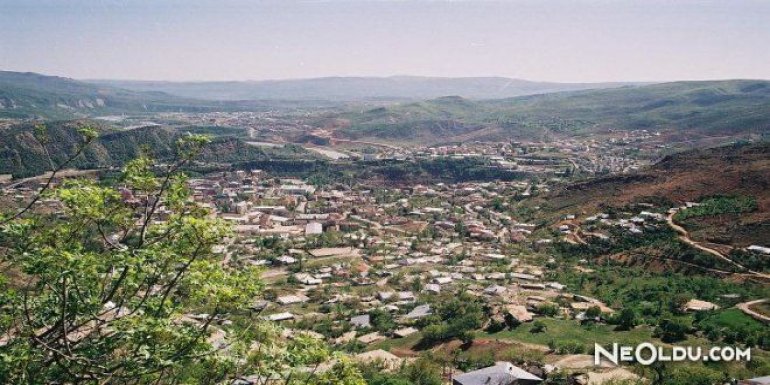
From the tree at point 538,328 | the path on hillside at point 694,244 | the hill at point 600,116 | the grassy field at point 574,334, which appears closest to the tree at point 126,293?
the grassy field at point 574,334

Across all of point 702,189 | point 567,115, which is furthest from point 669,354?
point 567,115

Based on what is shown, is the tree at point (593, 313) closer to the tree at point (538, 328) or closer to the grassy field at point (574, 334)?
the grassy field at point (574, 334)

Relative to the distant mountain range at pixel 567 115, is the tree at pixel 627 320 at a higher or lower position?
lower

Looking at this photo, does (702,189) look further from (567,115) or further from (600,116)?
(567,115)

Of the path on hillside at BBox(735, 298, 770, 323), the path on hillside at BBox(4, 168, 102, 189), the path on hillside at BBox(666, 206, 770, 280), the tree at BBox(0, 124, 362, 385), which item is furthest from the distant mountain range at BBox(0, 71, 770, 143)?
the tree at BBox(0, 124, 362, 385)

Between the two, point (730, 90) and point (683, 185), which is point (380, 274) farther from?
point (730, 90)

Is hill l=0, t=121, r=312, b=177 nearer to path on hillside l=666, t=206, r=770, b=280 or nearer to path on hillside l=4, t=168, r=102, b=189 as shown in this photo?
path on hillside l=4, t=168, r=102, b=189
